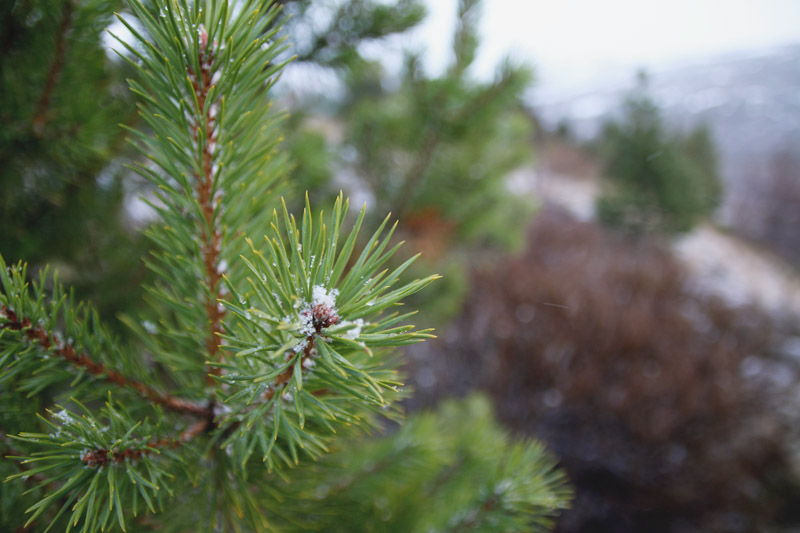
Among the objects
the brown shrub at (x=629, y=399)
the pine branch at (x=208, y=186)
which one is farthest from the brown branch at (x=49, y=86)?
the brown shrub at (x=629, y=399)

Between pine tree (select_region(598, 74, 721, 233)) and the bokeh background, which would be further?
pine tree (select_region(598, 74, 721, 233))

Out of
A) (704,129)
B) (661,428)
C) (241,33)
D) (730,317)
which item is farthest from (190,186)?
(704,129)

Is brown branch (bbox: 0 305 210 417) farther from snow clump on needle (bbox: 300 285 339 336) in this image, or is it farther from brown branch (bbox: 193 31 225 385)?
snow clump on needle (bbox: 300 285 339 336)

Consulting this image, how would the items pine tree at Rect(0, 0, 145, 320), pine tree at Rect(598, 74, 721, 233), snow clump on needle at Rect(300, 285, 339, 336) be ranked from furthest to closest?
pine tree at Rect(598, 74, 721, 233), pine tree at Rect(0, 0, 145, 320), snow clump on needle at Rect(300, 285, 339, 336)

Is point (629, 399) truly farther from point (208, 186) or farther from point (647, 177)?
point (647, 177)

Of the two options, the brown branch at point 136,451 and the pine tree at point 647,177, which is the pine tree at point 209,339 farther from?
the pine tree at point 647,177

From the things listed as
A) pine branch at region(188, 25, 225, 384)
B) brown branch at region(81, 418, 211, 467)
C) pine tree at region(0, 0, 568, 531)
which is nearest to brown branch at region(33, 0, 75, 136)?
pine tree at region(0, 0, 568, 531)

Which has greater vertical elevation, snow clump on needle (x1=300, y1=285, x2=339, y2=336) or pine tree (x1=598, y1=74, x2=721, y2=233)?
pine tree (x1=598, y1=74, x2=721, y2=233)
